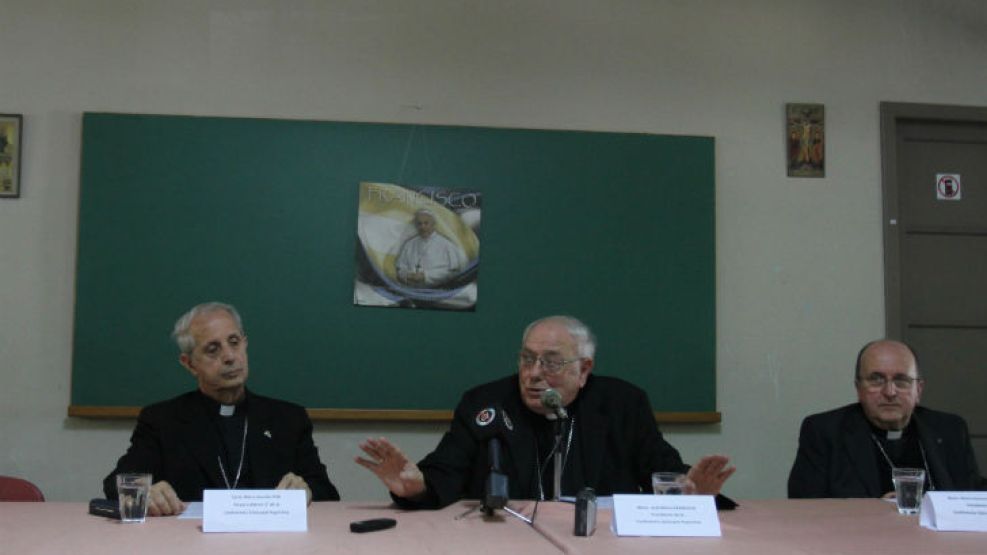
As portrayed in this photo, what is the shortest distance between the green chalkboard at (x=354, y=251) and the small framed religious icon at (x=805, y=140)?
433mm

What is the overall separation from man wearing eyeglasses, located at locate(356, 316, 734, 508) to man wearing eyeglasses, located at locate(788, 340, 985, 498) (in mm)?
578

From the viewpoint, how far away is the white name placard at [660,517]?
224 centimetres

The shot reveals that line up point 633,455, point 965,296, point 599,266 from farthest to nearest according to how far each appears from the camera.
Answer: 1. point 965,296
2. point 599,266
3. point 633,455

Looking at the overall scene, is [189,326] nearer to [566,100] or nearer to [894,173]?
[566,100]

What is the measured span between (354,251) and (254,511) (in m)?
2.38

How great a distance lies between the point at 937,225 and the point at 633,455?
2.50 m

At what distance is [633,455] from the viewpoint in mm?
3402

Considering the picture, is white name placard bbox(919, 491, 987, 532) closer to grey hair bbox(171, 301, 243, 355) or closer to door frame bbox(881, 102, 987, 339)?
grey hair bbox(171, 301, 243, 355)

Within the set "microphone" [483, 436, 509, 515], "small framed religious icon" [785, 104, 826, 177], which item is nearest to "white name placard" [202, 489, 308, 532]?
"microphone" [483, 436, 509, 515]

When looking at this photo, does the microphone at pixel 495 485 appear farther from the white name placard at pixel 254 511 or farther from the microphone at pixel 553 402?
the white name placard at pixel 254 511

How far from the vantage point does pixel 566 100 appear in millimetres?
4750

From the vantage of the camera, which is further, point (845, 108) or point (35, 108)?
point (845, 108)

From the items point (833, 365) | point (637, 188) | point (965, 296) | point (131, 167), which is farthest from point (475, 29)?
point (965, 296)

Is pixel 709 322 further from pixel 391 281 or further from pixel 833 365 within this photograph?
pixel 391 281
